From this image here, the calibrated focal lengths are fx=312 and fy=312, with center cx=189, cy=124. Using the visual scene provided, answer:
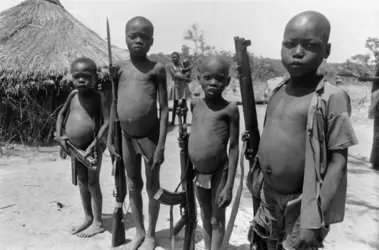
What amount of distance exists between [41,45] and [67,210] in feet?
15.4

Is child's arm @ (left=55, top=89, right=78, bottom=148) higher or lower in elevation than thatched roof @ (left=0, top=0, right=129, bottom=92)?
lower

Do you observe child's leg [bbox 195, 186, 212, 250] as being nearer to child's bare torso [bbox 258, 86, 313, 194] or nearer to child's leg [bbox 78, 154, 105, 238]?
child's bare torso [bbox 258, 86, 313, 194]

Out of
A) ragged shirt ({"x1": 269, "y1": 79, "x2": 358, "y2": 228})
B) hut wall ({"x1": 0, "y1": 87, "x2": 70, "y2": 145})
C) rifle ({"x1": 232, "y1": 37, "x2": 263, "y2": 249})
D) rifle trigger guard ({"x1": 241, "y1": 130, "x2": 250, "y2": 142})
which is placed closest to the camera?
ragged shirt ({"x1": 269, "y1": 79, "x2": 358, "y2": 228})

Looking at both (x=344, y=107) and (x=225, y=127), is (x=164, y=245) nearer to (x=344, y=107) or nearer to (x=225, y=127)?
(x=225, y=127)

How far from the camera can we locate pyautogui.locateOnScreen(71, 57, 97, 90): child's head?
3.06 metres

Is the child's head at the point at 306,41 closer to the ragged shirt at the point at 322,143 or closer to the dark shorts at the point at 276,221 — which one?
the ragged shirt at the point at 322,143

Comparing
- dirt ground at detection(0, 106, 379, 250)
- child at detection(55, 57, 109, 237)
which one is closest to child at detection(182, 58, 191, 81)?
dirt ground at detection(0, 106, 379, 250)

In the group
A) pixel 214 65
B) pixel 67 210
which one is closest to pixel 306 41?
pixel 214 65

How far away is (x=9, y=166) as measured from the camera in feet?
18.5

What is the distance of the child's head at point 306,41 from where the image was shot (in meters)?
1.57

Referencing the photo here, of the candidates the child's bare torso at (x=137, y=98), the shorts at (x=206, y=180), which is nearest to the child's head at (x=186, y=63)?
the child's bare torso at (x=137, y=98)

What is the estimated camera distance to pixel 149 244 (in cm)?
304

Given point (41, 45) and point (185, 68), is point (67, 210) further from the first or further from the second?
point (185, 68)

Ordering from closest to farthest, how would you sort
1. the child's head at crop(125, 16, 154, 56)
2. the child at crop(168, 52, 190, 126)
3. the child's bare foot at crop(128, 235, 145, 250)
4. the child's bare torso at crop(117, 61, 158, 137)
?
the child's head at crop(125, 16, 154, 56)
the child's bare torso at crop(117, 61, 158, 137)
the child's bare foot at crop(128, 235, 145, 250)
the child at crop(168, 52, 190, 126)
